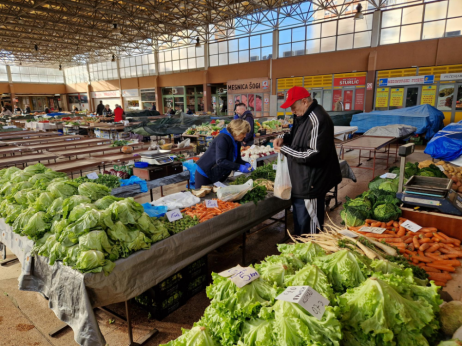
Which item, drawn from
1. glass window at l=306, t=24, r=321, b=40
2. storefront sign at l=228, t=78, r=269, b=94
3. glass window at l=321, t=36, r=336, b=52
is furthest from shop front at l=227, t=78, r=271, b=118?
glass window at l=321, t=36, r=336, b=52

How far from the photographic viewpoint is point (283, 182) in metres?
3.19

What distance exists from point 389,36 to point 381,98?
297 cm

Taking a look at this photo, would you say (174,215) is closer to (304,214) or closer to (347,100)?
(304,214)

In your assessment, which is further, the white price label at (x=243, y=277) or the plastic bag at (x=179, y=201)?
the plastic bag at (x=179, y=201)

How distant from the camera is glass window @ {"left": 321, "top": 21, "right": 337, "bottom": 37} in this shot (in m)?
16.0

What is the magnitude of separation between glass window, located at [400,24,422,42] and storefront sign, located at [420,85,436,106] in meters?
2.38

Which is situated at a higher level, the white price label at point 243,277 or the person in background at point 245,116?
the person in background at point 245,116

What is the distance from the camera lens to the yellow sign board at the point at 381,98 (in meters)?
14.8

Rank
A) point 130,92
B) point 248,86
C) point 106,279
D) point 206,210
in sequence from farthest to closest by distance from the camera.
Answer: point 130,92, point 248,86, point 206,210, point 106,279

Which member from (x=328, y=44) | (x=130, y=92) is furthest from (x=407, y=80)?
(x=130, y=92)

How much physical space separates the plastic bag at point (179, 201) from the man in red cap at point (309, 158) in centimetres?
111

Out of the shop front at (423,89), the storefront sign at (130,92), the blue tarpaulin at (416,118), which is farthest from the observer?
the storefront sign at (130,92)

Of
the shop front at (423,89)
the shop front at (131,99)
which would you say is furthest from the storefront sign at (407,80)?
the shop front at (131,99)

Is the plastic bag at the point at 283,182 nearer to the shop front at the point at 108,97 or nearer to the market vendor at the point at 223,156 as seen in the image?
the market vendor at the point at 223,156
